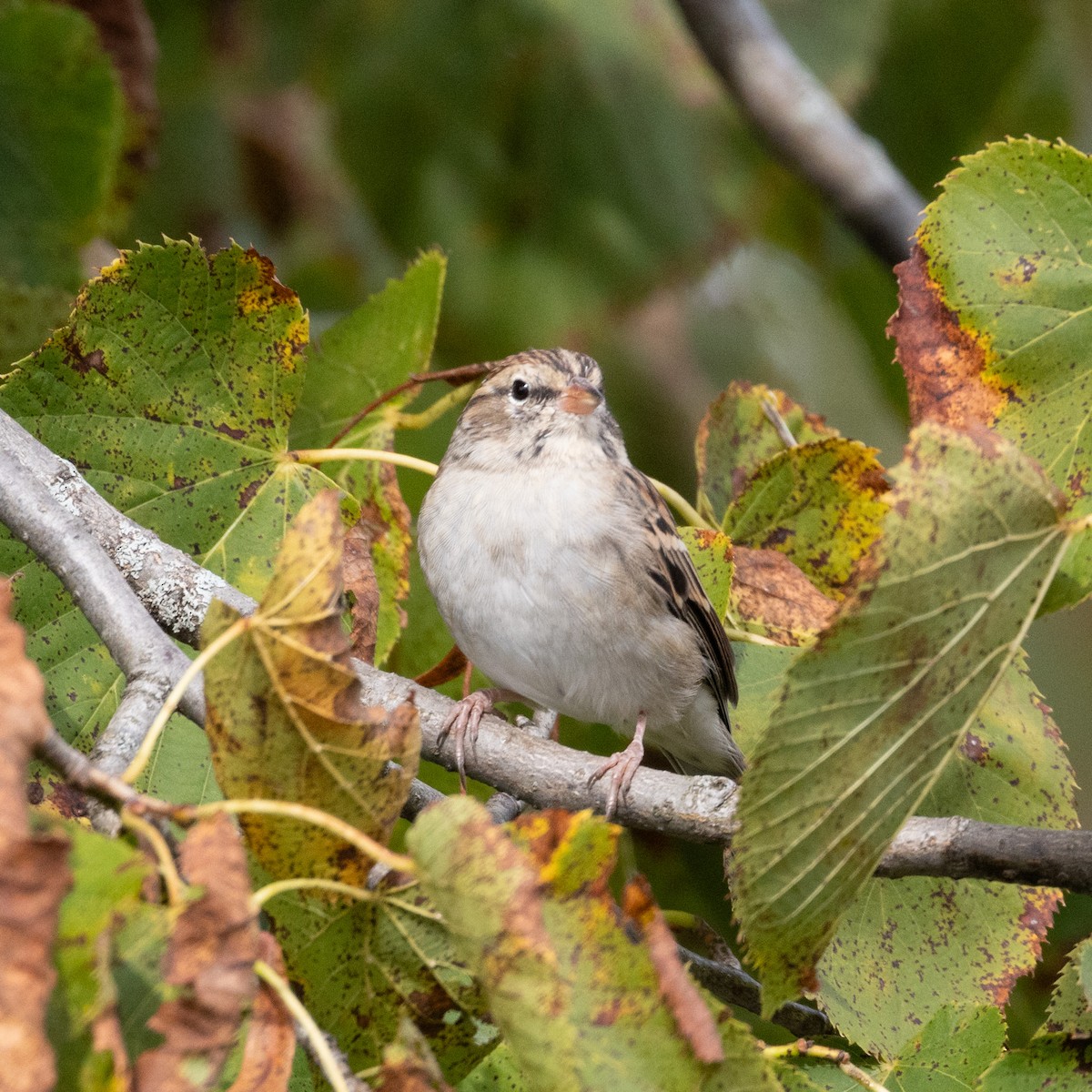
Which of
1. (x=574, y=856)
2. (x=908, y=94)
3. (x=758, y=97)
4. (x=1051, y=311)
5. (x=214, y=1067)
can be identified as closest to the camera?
(x=214, y=1067)

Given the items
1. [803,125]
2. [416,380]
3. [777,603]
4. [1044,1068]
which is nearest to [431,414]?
[416,380]

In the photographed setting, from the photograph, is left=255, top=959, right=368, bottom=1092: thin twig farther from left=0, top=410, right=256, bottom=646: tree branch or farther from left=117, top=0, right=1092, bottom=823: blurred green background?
left=117, top=0, right=1092, bottom=823: blurred green background

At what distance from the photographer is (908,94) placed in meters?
4.08

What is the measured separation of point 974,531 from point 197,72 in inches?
140

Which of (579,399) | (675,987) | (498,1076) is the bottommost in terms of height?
(498,1076)

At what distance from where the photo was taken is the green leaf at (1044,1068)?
Result: 151cm

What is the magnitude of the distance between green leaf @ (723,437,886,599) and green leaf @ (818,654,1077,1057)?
0.35 m

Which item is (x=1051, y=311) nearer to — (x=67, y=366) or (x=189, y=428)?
(x=189, y=428)

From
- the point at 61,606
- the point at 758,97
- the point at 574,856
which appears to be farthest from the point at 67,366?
the point at 758,97

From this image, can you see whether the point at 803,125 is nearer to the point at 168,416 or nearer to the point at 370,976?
the point at 168,416

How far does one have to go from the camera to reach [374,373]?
95.0 inches

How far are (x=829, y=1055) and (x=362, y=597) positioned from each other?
0.91 m

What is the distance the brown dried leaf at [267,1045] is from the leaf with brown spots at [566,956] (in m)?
0.15

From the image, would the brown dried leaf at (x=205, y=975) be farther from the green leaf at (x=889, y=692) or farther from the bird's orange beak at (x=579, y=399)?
the bird's orange beak at (x=579, y=399)
